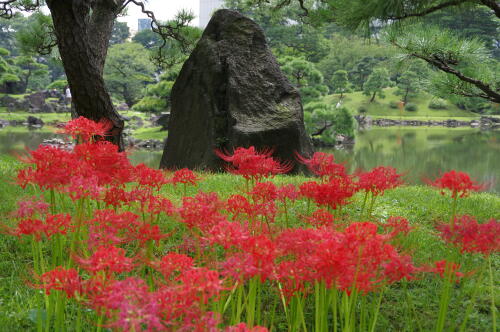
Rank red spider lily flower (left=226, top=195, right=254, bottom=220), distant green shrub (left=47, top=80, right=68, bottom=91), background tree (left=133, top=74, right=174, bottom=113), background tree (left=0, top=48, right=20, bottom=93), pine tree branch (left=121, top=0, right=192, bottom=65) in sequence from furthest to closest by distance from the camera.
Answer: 1. background tree (left=0, top=48, right=20, bottom=93)
2. distant green shrub (left=47, top=80, right=68, bottom=91)
3. background tree (left=133, top=74, right=174, bottom=113)
4. pine tree branch (left=121, top=0, right=192, bottom=65)
5. red spider lily flower (left=226, top=195, right=254, bottom=220)

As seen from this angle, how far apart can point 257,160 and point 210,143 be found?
5.36m

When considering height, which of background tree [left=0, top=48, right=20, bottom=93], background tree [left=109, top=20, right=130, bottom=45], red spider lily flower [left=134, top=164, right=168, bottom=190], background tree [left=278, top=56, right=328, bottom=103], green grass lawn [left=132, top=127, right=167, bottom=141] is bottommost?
green grass lawn [left=132, top=127, right=167, bottom=141]

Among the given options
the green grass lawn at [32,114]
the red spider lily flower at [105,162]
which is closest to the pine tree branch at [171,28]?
the red spider lily flower at [105,162]

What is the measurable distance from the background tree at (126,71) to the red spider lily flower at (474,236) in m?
36.2

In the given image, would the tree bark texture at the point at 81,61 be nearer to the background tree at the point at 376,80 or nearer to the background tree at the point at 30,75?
the background tree at the point at 30,75

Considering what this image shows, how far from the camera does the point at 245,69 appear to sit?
7789 millimetres

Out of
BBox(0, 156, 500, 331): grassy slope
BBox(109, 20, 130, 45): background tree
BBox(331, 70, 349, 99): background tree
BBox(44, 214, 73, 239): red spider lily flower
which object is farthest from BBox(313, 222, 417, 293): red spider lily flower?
BBox(109, 20, 130, 45): background tree

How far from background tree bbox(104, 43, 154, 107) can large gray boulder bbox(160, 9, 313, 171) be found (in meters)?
29.3

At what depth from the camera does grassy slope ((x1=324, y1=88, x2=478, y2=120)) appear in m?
42.7

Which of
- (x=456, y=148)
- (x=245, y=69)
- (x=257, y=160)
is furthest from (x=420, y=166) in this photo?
(x=257, y=160)

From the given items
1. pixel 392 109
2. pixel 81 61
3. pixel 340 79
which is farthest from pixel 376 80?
pixel 81 61

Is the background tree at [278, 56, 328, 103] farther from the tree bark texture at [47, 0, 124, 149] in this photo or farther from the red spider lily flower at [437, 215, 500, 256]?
the red spider lily flower at [437, 215, 500, 256]

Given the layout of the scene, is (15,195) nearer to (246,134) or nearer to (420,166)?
(246,134)

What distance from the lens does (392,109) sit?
44219 mm
